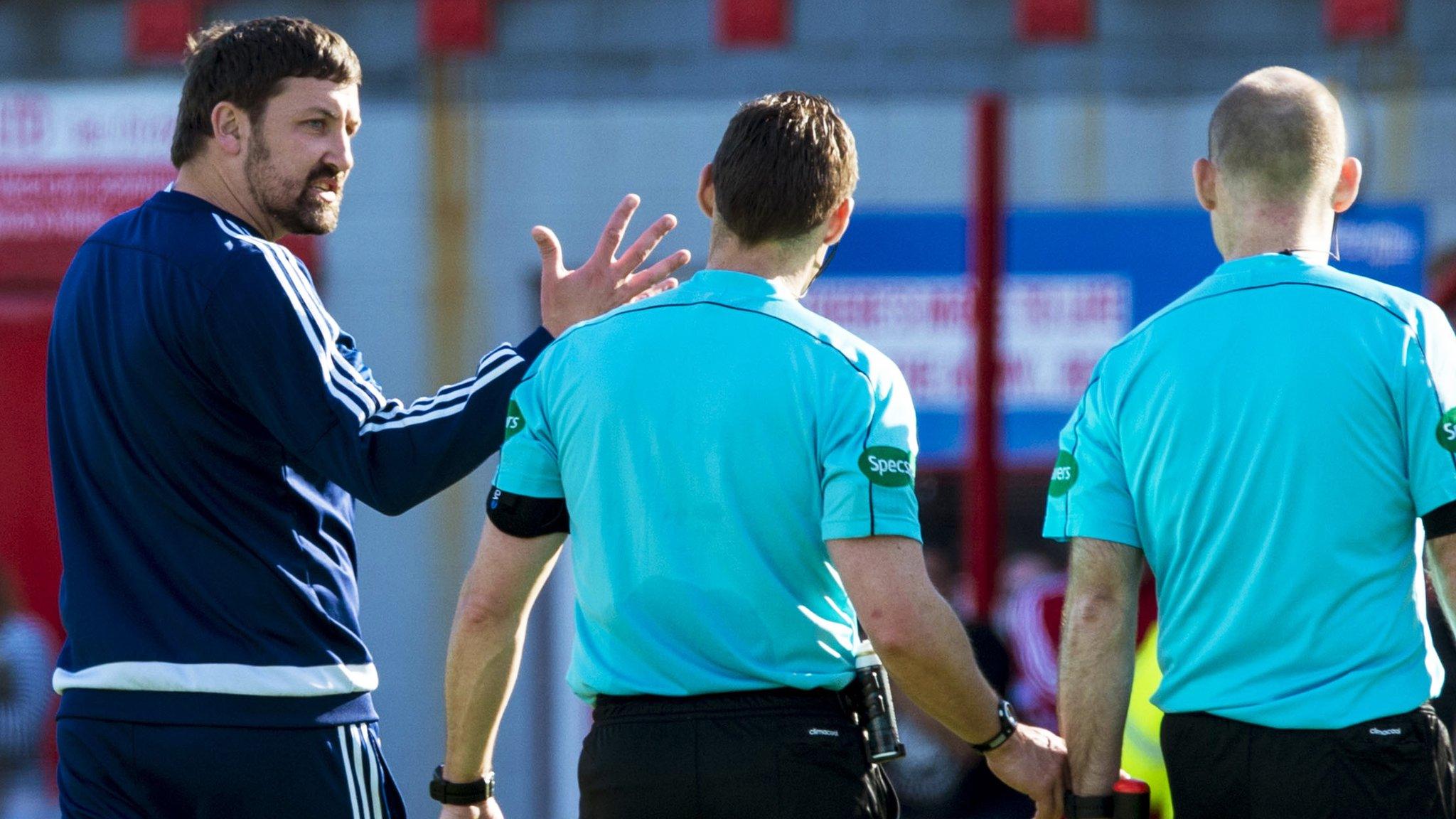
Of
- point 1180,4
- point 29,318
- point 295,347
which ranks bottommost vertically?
point 29,318

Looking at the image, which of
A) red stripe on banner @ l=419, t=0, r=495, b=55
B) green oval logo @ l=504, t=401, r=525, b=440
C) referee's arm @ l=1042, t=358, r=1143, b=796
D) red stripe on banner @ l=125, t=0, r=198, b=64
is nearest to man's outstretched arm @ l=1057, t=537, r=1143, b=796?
referee's arm @ l=1042, t=358, r=1143, b=796

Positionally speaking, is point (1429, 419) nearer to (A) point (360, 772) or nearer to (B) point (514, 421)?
(B) point (514, 421)

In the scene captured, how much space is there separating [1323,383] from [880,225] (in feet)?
9.35

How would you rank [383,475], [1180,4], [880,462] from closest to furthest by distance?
[880,462] < [383,475] < [1180,4]

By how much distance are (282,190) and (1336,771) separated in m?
1.76

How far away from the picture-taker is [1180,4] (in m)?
7.54

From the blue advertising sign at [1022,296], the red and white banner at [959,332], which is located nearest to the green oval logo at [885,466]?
the blue advertising sign at [1022,296]

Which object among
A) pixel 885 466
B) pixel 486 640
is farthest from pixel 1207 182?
pixel 486 640

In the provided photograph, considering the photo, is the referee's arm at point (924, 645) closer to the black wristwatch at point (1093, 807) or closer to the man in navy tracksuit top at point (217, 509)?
the black wristwatch at point (1093, 807)

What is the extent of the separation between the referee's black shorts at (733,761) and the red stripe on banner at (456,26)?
229 inches

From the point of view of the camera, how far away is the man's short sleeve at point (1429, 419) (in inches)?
92.5

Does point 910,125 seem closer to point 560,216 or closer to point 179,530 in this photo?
point 560,216

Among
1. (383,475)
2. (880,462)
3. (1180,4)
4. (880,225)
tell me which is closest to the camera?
(880,462)

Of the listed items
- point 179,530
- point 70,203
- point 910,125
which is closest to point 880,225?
point 910,125
